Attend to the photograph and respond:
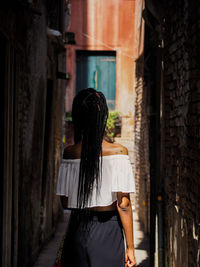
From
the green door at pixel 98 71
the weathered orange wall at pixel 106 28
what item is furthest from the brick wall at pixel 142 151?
the green door at pixel 98 71

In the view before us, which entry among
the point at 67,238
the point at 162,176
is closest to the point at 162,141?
the point at 162,176

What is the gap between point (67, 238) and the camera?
2.77 m

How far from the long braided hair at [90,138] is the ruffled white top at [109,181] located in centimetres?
4

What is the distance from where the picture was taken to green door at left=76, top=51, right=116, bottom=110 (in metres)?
12.1

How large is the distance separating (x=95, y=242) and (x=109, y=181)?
0.42 m

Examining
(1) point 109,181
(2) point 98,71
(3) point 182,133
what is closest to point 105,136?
(1) point 109,181

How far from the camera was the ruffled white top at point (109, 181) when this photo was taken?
2705 mm

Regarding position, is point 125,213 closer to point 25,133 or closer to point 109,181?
point 109,181

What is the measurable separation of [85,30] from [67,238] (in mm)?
9895

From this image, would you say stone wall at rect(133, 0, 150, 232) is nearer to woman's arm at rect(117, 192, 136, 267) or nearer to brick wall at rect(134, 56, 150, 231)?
brick wall at rect(134, 56, 150, 231)

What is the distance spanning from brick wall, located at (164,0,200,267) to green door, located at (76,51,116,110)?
24.5 ft

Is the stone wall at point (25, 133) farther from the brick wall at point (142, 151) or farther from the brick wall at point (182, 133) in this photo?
the brick wall at point (142, 151)

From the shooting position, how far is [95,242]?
2709 mm

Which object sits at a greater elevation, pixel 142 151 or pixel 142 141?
pixel 142 141
